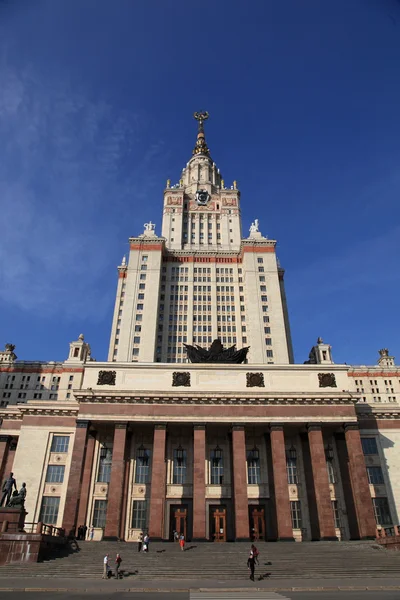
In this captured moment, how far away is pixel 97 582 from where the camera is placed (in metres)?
23.5

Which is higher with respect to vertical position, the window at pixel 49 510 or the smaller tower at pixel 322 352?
the smaller tower at pixel 322 352

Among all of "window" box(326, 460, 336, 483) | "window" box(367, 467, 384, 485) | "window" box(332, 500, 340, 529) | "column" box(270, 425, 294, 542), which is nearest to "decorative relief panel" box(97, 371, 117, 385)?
"column" box(270, 425, 294, 542)

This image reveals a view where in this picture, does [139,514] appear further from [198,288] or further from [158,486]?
[198,288]

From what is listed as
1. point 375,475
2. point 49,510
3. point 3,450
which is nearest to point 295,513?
Answer: point 375,475

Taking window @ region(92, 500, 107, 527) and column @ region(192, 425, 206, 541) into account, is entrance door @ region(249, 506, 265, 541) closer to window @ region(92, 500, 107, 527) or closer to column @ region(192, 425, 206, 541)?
column @ region(192, 425, 206, 541)

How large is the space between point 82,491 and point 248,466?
17.2 m

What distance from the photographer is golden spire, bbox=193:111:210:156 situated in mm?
Result: 126944

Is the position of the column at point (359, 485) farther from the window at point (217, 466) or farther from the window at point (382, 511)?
the window at point (217, 466)

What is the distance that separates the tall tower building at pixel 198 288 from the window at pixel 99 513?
36.4 metres

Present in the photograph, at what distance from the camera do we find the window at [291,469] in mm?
45434

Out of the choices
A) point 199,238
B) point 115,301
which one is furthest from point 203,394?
point 199,238

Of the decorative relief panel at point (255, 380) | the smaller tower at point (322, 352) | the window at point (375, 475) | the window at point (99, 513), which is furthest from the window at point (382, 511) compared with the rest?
the smaller tower at point (322, 352)

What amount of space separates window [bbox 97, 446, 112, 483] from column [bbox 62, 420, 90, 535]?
385 cm

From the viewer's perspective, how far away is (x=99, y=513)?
43500mm
